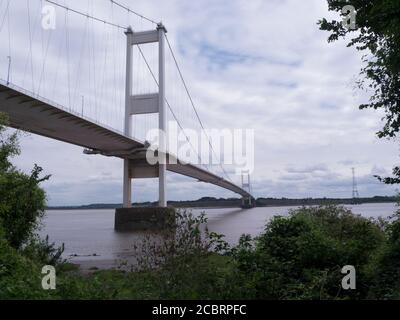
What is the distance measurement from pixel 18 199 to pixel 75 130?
2227 centimetres

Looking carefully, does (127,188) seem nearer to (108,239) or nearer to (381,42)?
(108,239)

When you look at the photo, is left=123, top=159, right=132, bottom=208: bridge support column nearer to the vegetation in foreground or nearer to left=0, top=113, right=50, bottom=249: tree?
left=0, top=113, right=50, bottom=249: tree

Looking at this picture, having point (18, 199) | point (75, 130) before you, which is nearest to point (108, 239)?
point (75, 130)

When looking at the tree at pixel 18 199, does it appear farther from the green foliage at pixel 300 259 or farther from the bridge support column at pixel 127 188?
the bridge support column at pixel 127 188

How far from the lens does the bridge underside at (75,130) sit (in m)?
24.0

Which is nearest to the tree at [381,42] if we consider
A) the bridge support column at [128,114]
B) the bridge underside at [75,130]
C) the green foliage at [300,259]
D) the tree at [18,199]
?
the green foliage at [300,259]

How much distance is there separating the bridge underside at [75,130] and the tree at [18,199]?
377 inches

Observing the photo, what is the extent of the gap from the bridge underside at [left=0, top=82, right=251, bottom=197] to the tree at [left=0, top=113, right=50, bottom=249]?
9.58 m

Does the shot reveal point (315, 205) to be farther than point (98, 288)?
Yes

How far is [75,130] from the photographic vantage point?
3086cm
